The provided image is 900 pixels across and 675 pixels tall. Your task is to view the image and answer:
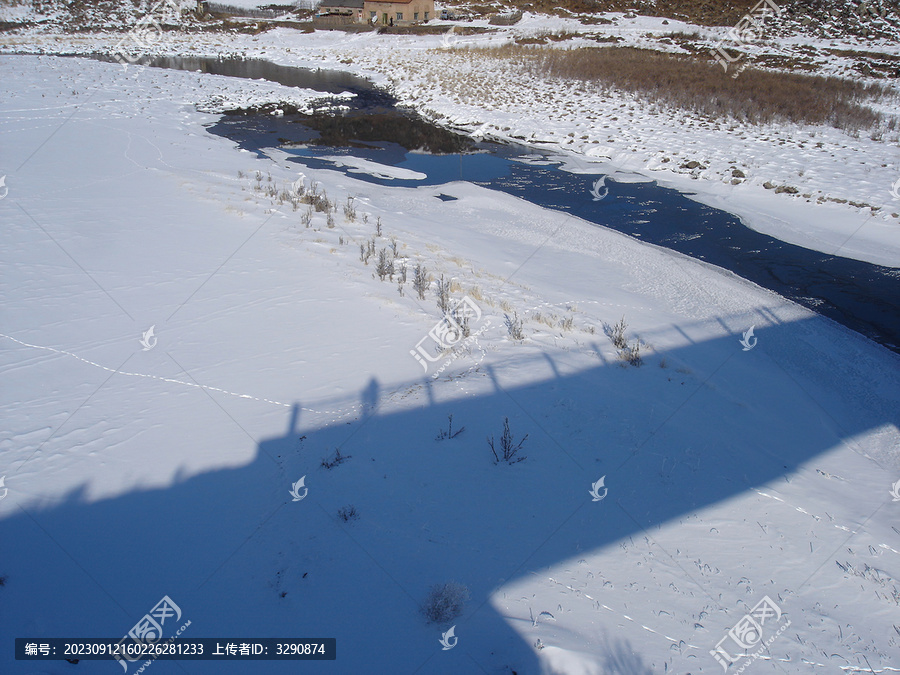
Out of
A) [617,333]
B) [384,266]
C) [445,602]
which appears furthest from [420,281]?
[445,602]

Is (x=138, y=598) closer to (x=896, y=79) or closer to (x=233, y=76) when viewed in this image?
(x=233, y=76)

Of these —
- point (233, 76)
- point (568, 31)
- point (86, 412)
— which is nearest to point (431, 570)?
point (86, 412)

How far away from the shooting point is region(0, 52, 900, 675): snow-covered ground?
3.12m

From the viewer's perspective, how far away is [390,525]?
366cm

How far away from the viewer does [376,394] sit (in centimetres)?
509

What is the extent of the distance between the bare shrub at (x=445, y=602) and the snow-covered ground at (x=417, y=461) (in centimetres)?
6

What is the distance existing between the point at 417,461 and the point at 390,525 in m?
0.67

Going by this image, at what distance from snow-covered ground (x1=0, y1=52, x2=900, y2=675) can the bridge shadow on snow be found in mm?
19

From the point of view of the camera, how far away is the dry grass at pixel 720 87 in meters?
19.5

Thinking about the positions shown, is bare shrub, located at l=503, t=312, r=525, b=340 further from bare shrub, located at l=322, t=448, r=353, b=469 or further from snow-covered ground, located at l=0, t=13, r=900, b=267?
snow-covered ground, located at l=0, t=13, r=900, b=267

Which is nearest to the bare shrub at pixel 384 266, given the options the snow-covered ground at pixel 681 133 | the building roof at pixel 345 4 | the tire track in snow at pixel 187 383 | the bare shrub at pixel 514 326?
the bare shrub at pixel 514 326

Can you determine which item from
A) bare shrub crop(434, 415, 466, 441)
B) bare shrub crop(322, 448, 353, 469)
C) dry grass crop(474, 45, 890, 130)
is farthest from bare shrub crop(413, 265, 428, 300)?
dry grass crop(474, 45, 890, 130)

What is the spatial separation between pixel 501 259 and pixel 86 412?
6.75 m

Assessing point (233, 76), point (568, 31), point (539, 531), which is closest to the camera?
point (539, 531)
